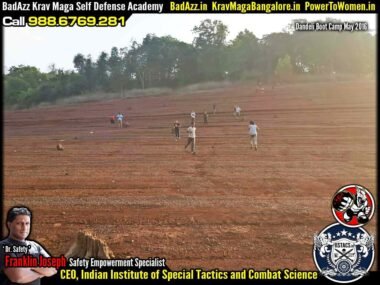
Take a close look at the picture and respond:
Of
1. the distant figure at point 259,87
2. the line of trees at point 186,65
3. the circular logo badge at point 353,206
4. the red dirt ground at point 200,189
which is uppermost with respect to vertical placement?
the line of trees at point 186,65

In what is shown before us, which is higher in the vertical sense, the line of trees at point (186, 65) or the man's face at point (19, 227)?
the line of trees at point (186, 65)

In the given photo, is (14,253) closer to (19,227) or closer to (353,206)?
(19,227)

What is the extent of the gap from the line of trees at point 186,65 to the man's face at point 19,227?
46975mm

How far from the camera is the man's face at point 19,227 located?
468 centimetres

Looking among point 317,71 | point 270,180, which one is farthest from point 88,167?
point 317,71

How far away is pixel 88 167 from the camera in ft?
47.0

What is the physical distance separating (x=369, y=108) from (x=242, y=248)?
31.7 m

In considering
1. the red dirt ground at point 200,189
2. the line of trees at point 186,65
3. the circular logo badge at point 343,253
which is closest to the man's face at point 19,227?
the red dirt ground at point 200,189

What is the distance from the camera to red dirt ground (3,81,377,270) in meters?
6.91

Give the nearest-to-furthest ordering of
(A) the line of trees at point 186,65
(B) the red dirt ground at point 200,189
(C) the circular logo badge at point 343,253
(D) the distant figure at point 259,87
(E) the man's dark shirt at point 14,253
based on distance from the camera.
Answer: (E) the man's dark shirt at point 14,253, (C) the circular logo badge at point 343,253, (B) the red dirt ground at point 200,189, (D) the distant figure at point 259,87, (A) the line of trees at point 186,65

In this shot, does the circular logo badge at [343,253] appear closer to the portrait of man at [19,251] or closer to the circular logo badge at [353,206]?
the circular logo badge at [353,206]

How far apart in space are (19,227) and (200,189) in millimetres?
6508

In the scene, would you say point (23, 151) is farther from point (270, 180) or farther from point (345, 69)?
point (345, 69)

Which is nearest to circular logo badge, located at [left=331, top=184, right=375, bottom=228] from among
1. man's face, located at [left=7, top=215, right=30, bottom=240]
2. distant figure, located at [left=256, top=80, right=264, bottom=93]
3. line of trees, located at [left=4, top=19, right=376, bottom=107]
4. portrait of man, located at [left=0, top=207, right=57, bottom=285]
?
portrait of man, located at [left=0, top=207, right=57, bottom=285]
